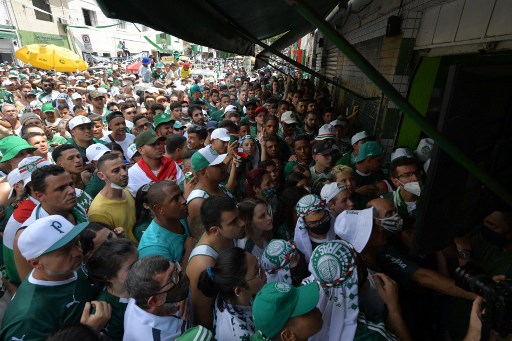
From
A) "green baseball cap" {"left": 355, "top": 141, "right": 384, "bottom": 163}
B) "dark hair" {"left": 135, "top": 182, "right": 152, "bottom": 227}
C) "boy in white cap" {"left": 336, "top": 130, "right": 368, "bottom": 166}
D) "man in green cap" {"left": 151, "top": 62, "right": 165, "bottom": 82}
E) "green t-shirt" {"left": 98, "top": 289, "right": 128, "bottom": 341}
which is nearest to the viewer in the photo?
"green t-shirt" {"left": 98, "top": 289, "right": 128, "bottom": 341}

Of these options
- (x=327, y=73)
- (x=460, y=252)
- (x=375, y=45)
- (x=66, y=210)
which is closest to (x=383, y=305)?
(x=460, y=252)

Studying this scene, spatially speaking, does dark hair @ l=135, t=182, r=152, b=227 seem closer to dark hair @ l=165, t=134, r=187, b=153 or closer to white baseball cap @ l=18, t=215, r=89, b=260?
white baseball cap @ l=18, t=215, r=89, b=260

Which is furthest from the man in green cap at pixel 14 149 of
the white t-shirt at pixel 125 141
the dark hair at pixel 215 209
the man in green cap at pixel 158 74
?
the man in green cap at pixel 158 74

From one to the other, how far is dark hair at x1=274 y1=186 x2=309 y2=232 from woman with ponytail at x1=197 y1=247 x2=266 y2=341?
43.1 inches

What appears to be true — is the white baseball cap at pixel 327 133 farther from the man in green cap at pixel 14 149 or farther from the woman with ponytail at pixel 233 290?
the man in green cap at pixel 14 149

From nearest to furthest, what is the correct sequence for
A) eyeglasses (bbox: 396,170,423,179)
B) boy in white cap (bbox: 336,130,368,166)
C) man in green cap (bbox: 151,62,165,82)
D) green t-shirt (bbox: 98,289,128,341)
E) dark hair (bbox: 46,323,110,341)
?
dark hair (bbox: 46,323,110,341) < green t-shirt (bbox: 98,289,128,341) < eyeglasses (bbox: 396,170,423,179) < boy in white cap (bbox: 336,130,368,166) < man in green cap (bbox: 151,62,165,82)

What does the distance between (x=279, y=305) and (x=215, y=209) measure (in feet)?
3.23

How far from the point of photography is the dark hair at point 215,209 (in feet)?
7.66

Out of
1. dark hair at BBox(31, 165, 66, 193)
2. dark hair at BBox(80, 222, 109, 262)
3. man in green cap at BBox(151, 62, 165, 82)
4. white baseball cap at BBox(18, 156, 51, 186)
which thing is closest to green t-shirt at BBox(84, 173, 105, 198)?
white baseball cap at BBox(18, 156, 51, 186)

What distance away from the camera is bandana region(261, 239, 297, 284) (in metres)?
2.12

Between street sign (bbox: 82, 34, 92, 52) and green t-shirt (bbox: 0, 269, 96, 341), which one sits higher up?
street sign (bbox: 82, 34, 92, 52)

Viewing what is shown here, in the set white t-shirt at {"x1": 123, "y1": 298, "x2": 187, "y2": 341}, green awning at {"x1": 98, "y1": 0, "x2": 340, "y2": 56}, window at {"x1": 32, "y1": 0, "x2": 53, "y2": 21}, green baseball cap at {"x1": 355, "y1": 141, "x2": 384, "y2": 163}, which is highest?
window at {"x1": 32, "y1": 0, "x2": 53, "y2": 21}

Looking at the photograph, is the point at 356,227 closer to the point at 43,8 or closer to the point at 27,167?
the point at 27,167

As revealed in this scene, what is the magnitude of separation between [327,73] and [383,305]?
1070 cm
